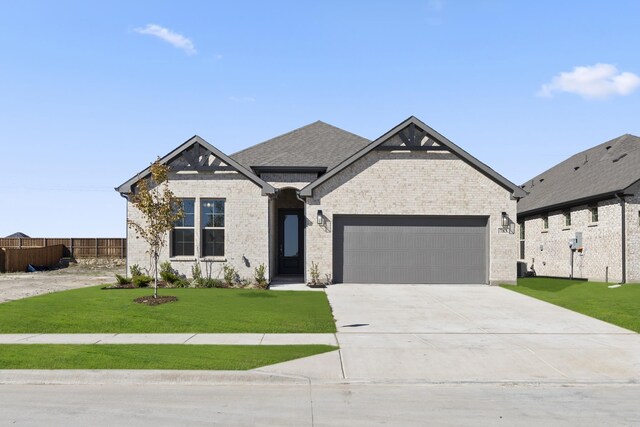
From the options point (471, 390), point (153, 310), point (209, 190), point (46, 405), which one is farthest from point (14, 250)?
point (471, 390)

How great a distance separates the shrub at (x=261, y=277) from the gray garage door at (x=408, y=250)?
2.93 m

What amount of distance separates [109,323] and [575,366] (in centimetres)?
1002

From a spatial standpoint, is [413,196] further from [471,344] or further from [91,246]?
[91,246]

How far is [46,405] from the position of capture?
6848 mm

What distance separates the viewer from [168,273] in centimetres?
2072

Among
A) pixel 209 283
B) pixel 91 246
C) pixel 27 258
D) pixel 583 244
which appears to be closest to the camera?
pixel 209 283

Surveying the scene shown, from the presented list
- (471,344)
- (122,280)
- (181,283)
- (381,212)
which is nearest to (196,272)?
(181,283)

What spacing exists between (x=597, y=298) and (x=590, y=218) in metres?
8.72

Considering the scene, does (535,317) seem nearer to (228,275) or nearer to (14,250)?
(228,275)

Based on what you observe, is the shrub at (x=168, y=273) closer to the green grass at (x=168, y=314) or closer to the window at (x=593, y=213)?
the green grass at (x=168, y=314)

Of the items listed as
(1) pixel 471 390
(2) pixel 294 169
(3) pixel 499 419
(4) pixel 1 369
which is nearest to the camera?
(3) pixel 499 419

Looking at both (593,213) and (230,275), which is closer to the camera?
(230,275)

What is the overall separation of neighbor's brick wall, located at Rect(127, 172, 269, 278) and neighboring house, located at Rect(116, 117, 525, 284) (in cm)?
4

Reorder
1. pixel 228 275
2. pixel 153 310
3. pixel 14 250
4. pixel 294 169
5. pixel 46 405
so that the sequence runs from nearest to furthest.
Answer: pixel 46 405 → pixel 153 310 → pixel 228 275 → pixel 294 169 → pixel 14 250
